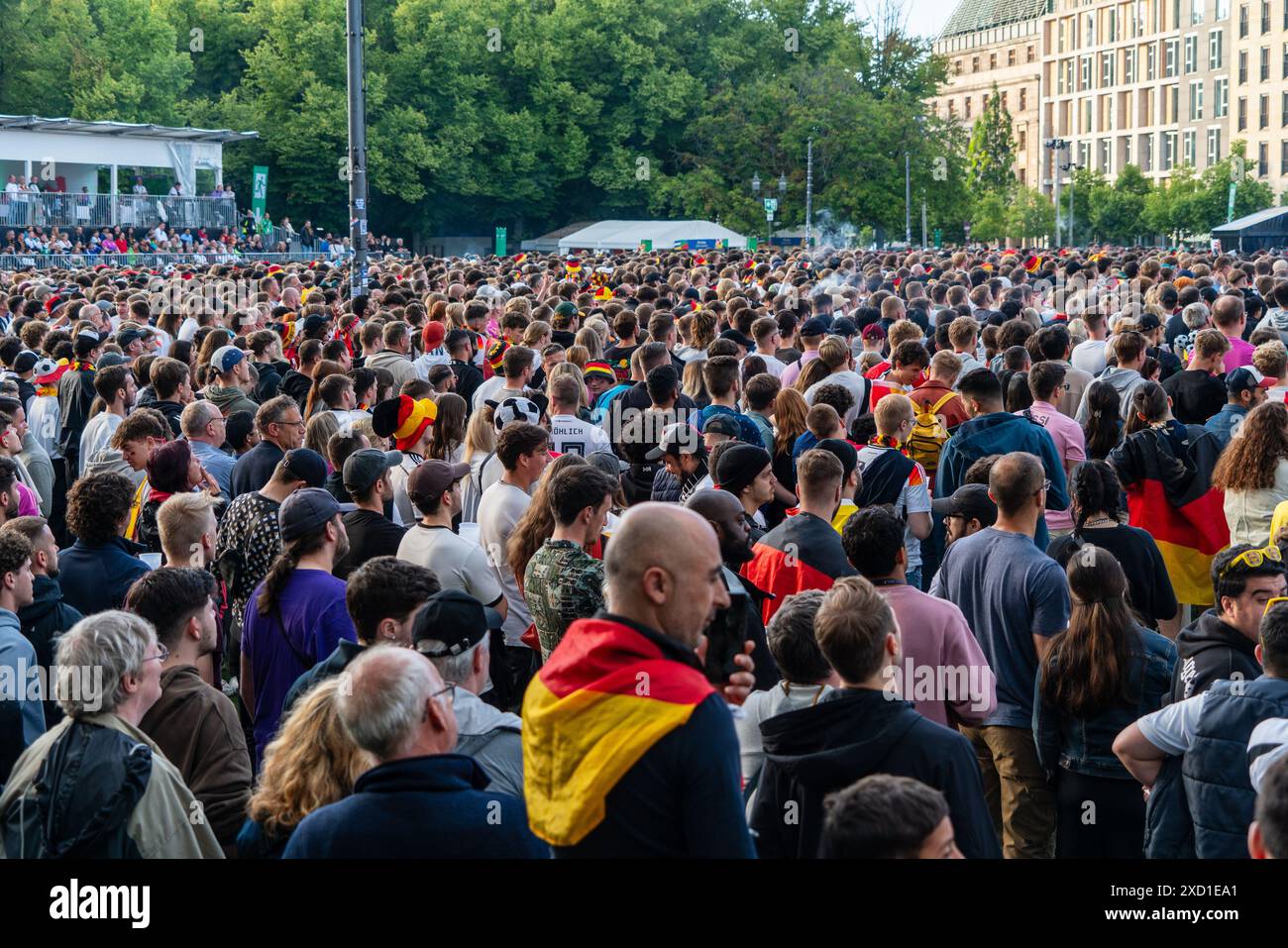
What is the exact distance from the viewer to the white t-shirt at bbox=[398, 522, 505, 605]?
6477 millimetres

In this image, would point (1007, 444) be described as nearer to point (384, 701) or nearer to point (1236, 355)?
point (1236, 355)

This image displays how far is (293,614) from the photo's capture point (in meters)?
5.79

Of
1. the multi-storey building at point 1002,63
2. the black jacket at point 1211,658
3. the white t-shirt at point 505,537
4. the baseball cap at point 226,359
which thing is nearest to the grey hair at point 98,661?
the white t-shirt at point 505,537

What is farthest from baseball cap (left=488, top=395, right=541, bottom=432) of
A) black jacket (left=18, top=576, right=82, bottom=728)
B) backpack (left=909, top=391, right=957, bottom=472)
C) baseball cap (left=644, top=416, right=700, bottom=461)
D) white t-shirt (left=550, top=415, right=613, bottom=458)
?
black jacket (left=18, top=576, right=82, bottom=728)

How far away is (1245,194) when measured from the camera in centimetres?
7150

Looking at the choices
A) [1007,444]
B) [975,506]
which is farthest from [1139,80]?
[975,506]

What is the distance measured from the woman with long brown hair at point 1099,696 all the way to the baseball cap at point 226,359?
6.88 m

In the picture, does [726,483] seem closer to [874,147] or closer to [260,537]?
[260,537]

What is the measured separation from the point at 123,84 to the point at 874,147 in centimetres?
3089

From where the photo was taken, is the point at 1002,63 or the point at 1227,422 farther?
the point at 1002,63

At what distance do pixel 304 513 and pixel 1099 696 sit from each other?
119 inches

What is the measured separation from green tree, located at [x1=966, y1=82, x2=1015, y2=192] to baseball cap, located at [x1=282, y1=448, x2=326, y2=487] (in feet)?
239

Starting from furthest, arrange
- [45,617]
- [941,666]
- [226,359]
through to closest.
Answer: [226,359] < [45,617] < [941,666]

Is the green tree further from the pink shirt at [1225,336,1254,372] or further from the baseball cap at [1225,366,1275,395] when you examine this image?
the baseball cap at [1225,366,1275,395]
